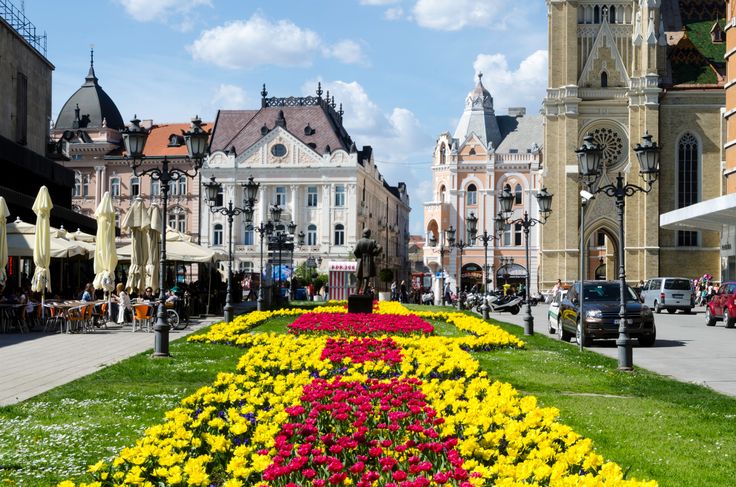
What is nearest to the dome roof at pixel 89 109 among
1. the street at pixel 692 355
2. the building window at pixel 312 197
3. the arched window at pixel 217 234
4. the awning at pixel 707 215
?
the arched window at pixel 217 234

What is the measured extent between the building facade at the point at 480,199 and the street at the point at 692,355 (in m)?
59.4

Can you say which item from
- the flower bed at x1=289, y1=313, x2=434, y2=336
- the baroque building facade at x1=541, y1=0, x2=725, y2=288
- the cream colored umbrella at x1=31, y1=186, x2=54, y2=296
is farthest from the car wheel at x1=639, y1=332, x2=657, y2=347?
the baroque building facade at x1=541, y1=0, x2=725, y2=288

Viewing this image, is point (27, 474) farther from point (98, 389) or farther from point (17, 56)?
point (17, 56)

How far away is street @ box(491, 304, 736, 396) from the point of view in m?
16.3

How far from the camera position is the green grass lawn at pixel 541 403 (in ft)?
27.6

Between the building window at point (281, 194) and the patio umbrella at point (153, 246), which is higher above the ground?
the building window at point (281, 194)

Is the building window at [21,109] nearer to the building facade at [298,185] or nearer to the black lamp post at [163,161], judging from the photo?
the black lamp post at [163,161]

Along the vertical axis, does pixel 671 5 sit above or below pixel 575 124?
above

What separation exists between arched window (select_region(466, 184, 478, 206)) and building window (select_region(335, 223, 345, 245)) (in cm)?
1803

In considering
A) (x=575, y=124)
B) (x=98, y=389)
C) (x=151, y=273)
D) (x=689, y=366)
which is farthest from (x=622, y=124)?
(x=98, y=389)

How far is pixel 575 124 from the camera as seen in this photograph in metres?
66.9

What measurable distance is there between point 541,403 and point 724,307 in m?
23.6

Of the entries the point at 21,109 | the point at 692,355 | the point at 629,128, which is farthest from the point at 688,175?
the point at 692,355

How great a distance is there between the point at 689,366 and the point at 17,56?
36.9m
